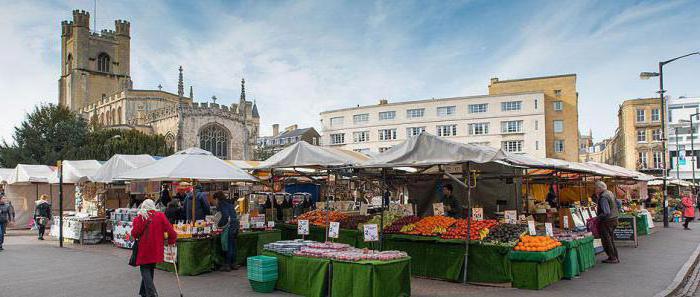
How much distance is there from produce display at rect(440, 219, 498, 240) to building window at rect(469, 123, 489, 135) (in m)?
54.1

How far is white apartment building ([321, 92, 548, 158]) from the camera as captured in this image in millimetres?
60625

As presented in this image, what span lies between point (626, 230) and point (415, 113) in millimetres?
51105

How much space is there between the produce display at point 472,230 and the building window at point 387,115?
2257 inches

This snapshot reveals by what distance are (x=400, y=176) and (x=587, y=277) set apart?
16.4 ft

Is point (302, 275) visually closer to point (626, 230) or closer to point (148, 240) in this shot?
point (148, 240)

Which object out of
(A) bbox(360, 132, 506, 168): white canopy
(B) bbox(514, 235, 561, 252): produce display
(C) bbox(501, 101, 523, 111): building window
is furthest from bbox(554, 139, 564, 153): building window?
(A) bbox(360, 132, 506, 168): white canopy

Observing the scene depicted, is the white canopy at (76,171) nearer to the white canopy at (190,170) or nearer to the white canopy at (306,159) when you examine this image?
the white canopy at (190,170)

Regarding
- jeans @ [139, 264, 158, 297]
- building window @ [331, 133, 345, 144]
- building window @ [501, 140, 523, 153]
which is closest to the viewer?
jeans @ [139, 264, 158, 297]

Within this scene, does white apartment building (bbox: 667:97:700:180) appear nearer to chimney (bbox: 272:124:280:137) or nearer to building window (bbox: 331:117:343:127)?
building window (bbox: 331:117:343:127)

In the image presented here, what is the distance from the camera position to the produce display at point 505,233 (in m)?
9.28

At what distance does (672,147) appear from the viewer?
2292 inches

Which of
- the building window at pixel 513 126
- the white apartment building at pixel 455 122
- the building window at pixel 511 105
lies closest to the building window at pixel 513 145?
the white apartment building at pixel 455 122

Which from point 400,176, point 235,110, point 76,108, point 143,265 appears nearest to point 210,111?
point 235,110

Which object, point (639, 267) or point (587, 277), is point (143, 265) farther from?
point (639, 267)
